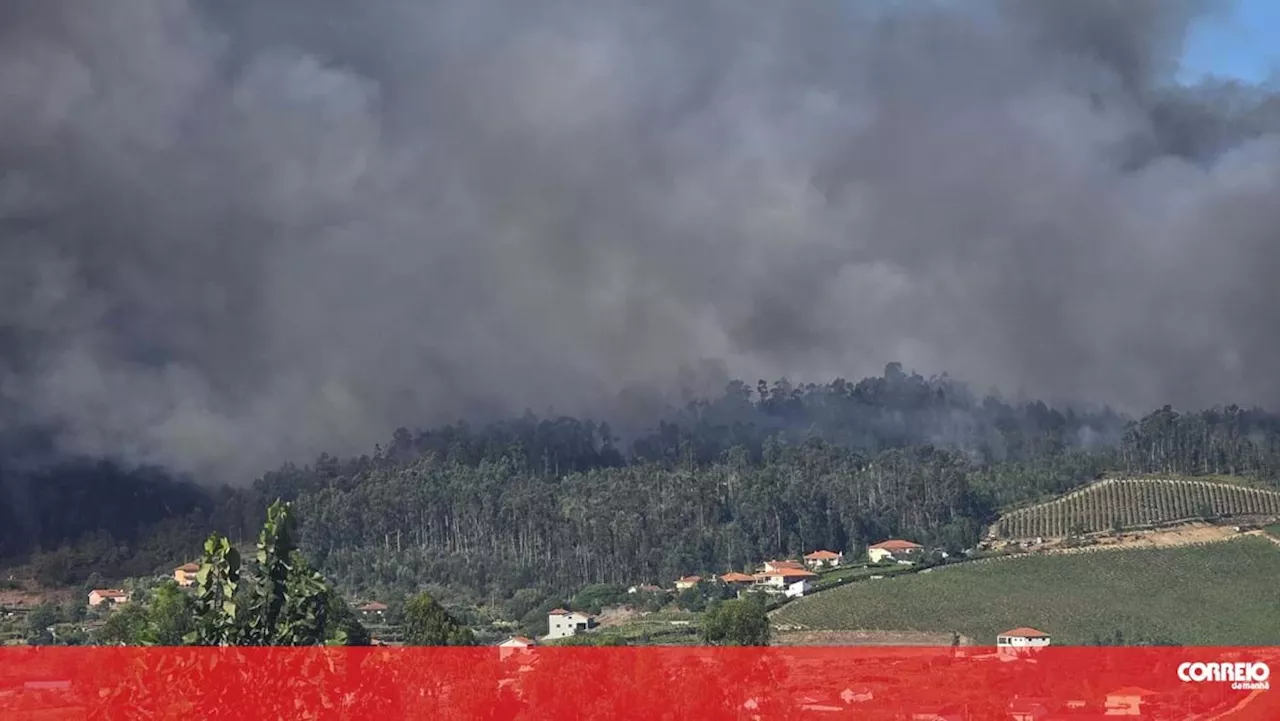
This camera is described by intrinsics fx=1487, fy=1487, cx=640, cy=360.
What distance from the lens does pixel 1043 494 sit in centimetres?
12988

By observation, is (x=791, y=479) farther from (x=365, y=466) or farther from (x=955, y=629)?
(x=955, y=629)

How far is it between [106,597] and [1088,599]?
6218cm

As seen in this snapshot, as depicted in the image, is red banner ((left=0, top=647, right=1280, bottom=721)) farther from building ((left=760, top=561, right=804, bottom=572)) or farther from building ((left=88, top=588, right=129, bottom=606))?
building ((left=760, top=561, right=804, bottom=572))

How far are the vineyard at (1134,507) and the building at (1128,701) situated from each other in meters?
69.3

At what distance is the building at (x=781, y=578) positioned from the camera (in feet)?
319

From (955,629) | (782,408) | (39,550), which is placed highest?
(782,408)

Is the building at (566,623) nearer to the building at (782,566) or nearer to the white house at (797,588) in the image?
the white house at (797,588)

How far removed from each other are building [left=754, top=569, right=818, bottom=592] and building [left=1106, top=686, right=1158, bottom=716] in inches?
2102

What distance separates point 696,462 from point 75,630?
76628 mm

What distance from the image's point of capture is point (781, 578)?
9869cm

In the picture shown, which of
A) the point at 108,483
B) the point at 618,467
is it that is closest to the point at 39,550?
the point at 108,483

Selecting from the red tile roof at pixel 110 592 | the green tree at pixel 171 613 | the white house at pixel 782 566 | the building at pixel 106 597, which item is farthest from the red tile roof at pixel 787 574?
the green tree at pixel 171 613

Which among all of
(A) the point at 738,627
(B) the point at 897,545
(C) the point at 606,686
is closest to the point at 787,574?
(B) the point at 897,545

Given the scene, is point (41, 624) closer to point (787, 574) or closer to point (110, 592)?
point (110, 592)
